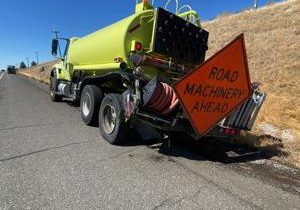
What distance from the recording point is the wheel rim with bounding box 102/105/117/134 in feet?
23.0

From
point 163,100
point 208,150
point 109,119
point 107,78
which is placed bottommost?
point 208,150

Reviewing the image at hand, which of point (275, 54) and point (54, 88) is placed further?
point (275, 54)

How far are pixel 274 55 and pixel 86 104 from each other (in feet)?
32.7

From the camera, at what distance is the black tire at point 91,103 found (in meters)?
8.07

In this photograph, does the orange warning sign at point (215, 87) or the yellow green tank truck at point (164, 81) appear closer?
the orange warning sign at point (215, 87)

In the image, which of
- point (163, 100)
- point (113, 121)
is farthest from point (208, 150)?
point (113, 121)

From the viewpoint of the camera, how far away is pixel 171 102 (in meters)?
5.97

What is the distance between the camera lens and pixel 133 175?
4945 millimetres

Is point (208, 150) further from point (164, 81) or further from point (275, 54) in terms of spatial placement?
point (275, 54)

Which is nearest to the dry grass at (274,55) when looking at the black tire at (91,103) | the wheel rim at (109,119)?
the wheel rim at (109,119)

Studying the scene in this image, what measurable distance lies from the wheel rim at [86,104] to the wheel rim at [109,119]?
117 cm

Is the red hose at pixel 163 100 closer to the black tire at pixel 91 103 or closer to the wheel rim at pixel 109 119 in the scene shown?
the wheel rim at pixel 109 119

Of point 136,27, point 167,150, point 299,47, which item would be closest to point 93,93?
point 136,27

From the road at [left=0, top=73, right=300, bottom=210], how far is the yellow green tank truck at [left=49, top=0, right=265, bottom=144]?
20.6 inches
